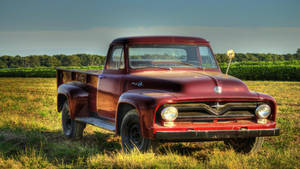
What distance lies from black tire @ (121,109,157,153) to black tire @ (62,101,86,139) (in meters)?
2.77

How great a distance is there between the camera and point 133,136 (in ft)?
21.2

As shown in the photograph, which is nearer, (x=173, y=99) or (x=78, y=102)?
(x=173, y=99)

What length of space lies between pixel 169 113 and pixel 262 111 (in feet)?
4.98

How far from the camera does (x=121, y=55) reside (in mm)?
7590

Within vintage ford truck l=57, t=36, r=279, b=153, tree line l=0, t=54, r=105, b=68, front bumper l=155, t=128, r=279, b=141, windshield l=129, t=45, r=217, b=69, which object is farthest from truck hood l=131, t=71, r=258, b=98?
tree line l=0, t=54, r=105, b=68

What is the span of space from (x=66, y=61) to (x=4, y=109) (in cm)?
12516

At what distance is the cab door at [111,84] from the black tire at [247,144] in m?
2.18

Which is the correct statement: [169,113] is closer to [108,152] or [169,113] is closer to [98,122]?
[108,152]

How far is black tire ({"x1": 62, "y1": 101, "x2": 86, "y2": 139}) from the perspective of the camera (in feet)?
29.9

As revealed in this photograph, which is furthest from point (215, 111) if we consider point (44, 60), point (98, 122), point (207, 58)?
point (44, 60)

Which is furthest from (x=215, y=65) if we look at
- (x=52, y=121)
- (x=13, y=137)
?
(x=52, y=121)

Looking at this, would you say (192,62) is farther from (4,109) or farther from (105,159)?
(4,109)

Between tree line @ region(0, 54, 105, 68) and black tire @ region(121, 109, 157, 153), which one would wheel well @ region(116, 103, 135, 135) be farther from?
tree line @ region(0, 54, 105, 68)

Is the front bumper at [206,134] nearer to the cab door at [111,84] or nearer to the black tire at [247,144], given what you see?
the black tire at [247,144]
